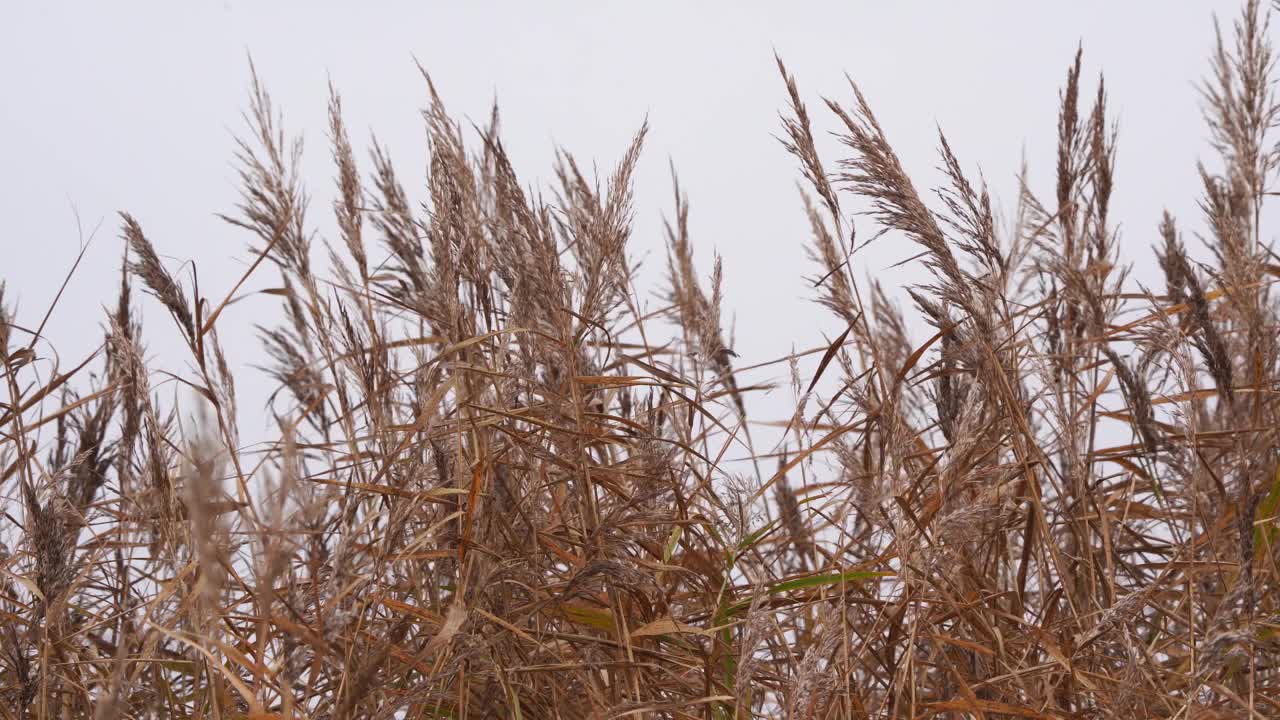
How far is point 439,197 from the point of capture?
5.11 feet

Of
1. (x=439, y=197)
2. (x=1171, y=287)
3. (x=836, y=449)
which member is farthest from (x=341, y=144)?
(x=1171, y=287)

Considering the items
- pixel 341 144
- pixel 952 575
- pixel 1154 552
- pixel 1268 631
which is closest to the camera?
pixel 1268 631

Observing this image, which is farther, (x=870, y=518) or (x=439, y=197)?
(x=870, y=518)

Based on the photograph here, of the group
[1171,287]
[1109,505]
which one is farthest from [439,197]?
[1109,505]

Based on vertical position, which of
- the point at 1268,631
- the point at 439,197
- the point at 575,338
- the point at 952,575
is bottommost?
the point at 1268,631

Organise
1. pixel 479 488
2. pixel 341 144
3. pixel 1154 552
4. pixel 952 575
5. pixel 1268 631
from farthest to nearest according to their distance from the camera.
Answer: pixel 1154 552
pixel 341 144
pixel 952 575
pixel 1268 631
pixel 479 488

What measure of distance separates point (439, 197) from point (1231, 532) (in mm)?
1642

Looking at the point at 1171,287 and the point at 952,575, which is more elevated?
the point at 1171,287

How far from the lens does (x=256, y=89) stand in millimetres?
1893

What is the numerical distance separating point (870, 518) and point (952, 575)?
0.22 m

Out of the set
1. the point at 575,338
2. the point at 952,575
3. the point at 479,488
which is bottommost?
the point at 952,575

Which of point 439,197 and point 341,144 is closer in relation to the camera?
point 439,197

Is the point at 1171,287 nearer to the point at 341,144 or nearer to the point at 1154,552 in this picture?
the point at 1154,552

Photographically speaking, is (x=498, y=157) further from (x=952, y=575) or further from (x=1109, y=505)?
(x=1109, y=505)
